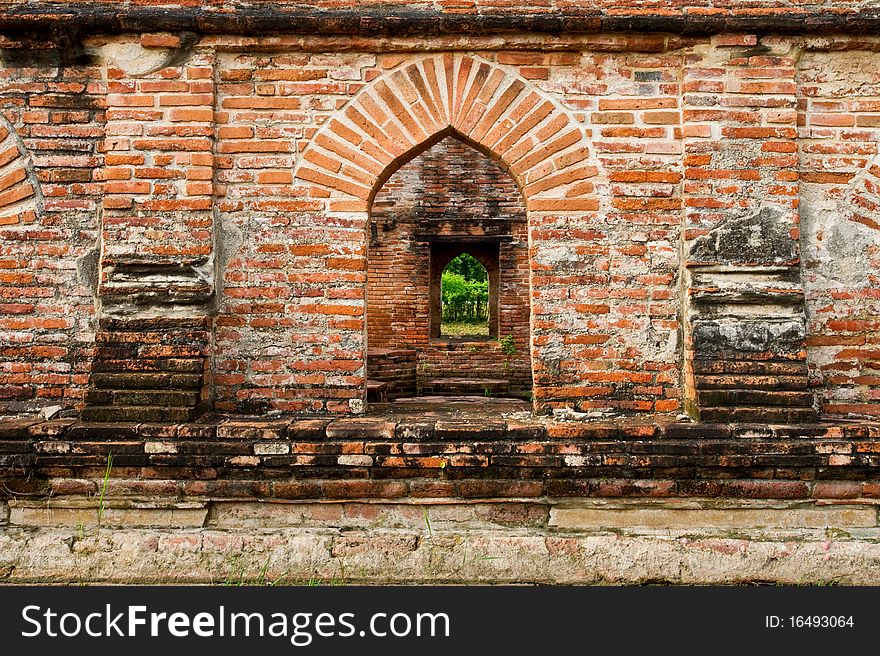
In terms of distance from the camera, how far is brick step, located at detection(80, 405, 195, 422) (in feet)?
11.5

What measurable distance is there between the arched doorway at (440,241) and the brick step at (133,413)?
21.0ft

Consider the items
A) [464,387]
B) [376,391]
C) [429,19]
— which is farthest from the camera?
[464,387]

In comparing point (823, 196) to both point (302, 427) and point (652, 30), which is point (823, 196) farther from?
point (302, 427)

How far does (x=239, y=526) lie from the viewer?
352 centimetres

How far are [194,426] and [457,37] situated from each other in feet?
8.94

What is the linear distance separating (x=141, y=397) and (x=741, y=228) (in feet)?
11.8

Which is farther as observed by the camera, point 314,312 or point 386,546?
point 314,312

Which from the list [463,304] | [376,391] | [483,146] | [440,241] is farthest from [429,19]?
[463,304]

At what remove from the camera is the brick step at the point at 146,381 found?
356 cm

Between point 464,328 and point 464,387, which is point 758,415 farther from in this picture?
point 464,328

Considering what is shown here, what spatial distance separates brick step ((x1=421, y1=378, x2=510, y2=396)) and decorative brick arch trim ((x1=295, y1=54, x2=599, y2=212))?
590 cm

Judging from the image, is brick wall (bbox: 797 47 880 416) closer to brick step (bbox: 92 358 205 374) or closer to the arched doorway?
brick step (bbox: 92 358 205 374)

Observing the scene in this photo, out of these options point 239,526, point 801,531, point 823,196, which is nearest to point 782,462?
point 801,531

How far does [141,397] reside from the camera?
3.55 meters
